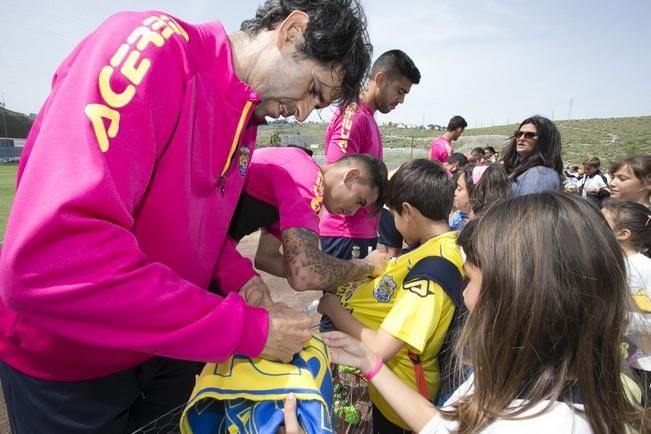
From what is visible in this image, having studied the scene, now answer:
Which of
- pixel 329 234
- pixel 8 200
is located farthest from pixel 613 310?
pixel 8 200

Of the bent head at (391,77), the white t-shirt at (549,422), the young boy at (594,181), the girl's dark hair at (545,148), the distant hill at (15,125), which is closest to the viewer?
the white t-shirt at (549,422)

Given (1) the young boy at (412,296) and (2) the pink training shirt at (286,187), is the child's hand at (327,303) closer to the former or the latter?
(1) the young boy at (412,296)

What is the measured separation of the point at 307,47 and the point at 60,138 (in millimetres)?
916

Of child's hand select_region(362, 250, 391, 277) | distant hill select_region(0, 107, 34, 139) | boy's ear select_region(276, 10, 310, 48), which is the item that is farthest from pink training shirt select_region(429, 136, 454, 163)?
distant hill select_region(0, 107, 34, 139)

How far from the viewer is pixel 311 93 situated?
164 centimetres

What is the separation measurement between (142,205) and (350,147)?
2.90m

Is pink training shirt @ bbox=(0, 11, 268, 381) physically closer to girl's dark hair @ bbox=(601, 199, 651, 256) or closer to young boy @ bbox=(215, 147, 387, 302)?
young boy @ bbox=(215, 147, 387, 302)

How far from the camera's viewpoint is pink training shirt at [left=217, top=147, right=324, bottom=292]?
2.13 metres

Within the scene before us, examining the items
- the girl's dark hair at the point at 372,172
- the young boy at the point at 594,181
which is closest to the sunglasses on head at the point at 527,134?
the girl's dark hair at the point at 372,172

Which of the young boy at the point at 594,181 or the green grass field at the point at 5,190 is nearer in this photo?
the young boy at the point at 594,181

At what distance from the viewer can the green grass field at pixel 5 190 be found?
10516mm

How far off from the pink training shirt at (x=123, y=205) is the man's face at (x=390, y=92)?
302 cm

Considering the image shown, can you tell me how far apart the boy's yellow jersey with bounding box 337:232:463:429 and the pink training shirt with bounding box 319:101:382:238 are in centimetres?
138

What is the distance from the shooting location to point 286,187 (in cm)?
227
